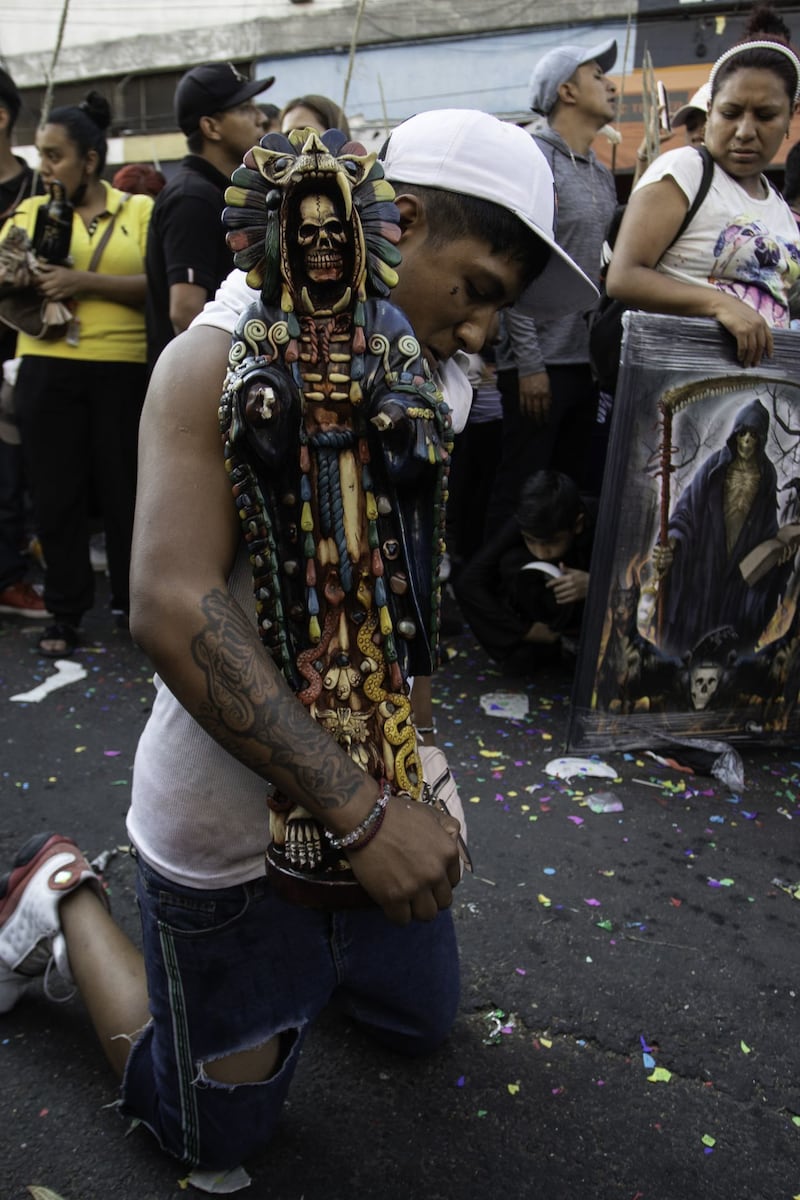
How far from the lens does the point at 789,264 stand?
2975 millimetres

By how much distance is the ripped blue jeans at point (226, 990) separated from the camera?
1.50 m

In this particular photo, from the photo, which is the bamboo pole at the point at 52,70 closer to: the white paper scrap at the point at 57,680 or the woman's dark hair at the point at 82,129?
the woman's dark hair at the point at 82,129

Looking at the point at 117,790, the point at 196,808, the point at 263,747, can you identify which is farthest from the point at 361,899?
the point at 117,790

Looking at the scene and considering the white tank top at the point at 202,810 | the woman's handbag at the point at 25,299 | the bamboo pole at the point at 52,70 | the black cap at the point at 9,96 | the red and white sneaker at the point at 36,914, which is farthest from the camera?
the bamboo pole at the point at 52,70

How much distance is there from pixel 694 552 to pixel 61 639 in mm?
2669

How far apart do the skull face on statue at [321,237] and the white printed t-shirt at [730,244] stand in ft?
6.88

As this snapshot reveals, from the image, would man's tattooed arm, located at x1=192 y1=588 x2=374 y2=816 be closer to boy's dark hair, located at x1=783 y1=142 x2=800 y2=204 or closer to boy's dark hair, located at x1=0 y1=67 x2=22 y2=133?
boy's dark hair, located at x1=783 y1=142 x2=800 y2=204

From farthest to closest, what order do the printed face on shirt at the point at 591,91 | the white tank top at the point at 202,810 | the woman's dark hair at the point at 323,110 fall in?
the printed face on shirt at the point at 591,91
the woman's dark hair at the point at 323,110
the white tank top at the point at 202,810

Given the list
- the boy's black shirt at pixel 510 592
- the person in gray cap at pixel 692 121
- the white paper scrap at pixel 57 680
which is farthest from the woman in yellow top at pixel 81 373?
the person in gray cap at pixel 692 121

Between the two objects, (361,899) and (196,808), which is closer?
(361,899)

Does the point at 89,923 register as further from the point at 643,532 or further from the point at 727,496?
the point at 727,496

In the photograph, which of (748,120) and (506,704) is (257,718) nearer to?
(506,704)

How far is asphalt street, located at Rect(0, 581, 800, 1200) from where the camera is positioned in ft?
5.39

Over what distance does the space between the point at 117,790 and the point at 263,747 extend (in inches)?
76.2
